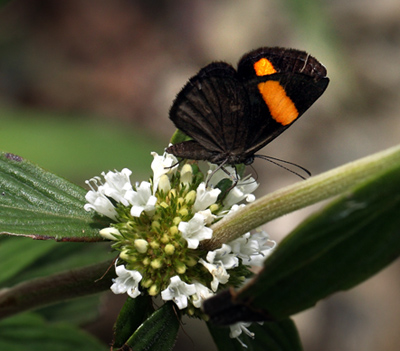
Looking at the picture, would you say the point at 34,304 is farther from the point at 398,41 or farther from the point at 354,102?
the point at 398,41

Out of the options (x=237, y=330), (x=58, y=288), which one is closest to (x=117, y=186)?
(x=58, y=288)

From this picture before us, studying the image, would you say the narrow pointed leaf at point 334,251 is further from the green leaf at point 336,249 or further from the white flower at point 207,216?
the white flower at point 207,216

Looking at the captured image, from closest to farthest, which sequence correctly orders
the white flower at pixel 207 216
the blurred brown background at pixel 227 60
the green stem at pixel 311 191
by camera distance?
the green stem at pixel 311 191 < the white flower at pixel 207 216 < the blurred brown background at pixel 227 60

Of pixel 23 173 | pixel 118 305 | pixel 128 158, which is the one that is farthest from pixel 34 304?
pixel 118 305

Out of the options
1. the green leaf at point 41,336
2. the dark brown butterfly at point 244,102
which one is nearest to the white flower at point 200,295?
the dark brown butterfly at point 244,102

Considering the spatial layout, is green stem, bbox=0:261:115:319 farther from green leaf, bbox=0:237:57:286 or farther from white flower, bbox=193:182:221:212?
green leaf, bbox=0:237:57:286

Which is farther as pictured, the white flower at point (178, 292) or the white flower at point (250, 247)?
the white flower at point (250, 247)

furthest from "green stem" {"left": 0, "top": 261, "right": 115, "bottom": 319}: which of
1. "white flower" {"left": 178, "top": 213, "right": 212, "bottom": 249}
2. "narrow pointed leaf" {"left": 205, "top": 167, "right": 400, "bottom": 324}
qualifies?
"narrow pointed leaf" {"left": 205, "top": 167, "right": 400, "bottom": 324}

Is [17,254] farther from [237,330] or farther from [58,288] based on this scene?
[237,330]
